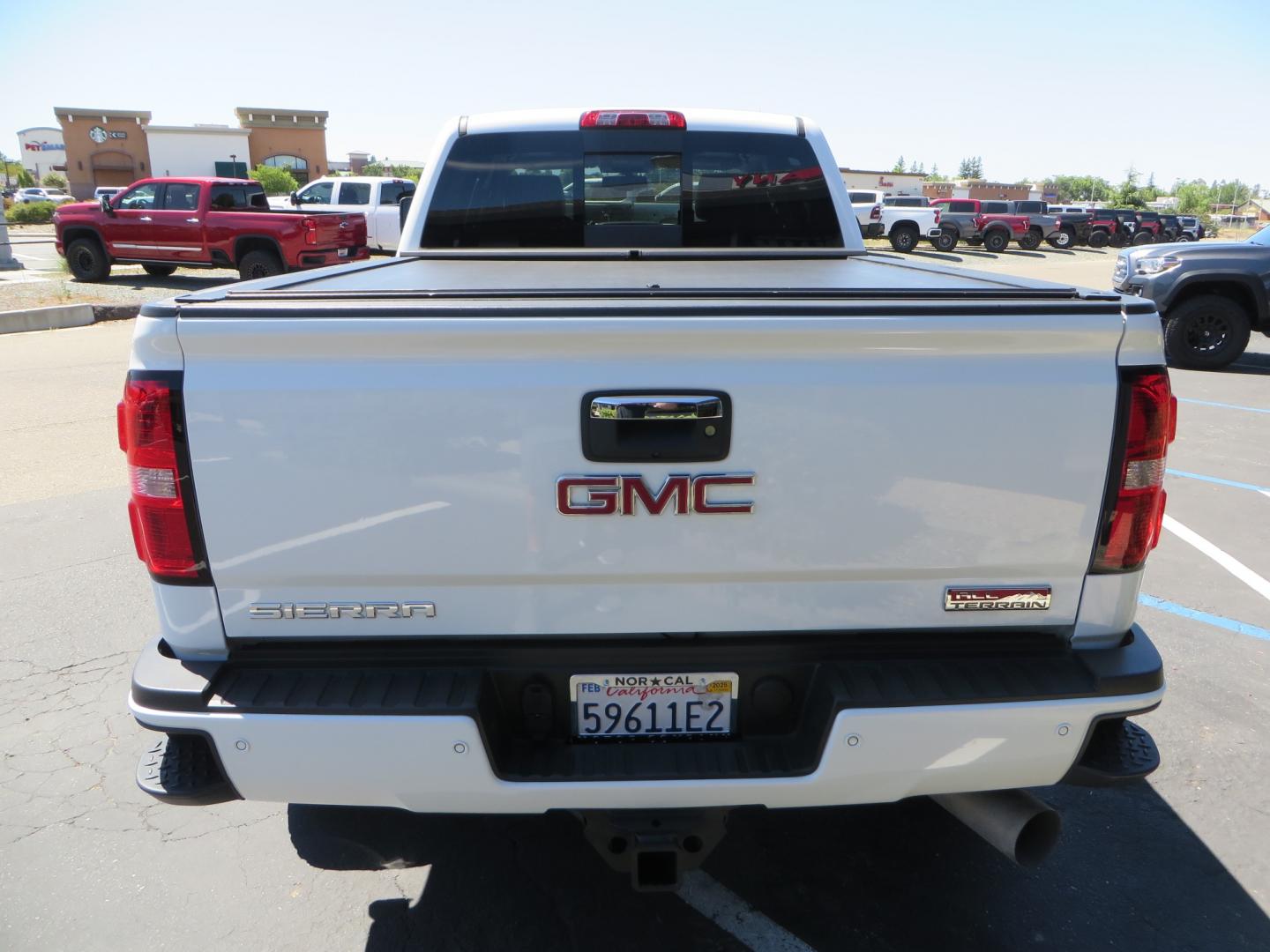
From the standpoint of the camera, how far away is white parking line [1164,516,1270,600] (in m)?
4.97

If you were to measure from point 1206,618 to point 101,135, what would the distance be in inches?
2645

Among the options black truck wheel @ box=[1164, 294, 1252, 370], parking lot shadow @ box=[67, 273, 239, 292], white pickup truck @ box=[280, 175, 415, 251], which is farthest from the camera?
white pickup truck @ box=[280, 175, 415, 251]

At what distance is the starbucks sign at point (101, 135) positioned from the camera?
57.3 m

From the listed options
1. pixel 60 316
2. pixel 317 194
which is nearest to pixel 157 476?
pixel 60 316

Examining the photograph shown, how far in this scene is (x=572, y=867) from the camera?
9.34ft

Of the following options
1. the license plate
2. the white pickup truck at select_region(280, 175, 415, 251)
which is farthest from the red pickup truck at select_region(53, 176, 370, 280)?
the license plate

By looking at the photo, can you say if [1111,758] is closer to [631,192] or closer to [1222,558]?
[631,192]

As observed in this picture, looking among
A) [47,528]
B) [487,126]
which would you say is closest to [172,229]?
[47,528]

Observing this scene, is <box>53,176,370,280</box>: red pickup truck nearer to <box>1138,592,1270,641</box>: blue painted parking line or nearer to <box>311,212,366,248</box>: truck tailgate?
<box>311,212,366,248</box>: truck tailgate

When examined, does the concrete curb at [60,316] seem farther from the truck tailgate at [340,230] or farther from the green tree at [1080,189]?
the green tree at [1080,189]

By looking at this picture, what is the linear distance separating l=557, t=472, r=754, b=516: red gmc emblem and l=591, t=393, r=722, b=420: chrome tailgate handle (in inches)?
5.0

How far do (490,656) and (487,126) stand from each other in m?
3.10

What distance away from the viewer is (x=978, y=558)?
2.11m

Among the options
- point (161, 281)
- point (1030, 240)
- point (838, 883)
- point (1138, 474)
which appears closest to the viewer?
point (1138, 474)
